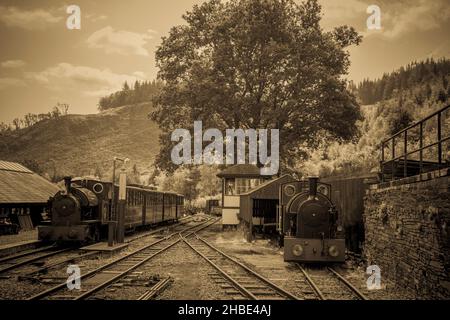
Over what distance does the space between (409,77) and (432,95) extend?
22836mm

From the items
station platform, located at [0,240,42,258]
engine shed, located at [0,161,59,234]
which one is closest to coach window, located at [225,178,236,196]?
engine shed, located at [0,161,59,234]

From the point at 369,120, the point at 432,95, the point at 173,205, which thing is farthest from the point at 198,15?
the point at 369,120

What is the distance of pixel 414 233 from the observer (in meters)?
9.35

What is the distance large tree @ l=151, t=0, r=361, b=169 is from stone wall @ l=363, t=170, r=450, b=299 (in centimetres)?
1780

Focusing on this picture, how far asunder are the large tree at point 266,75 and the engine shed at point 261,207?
662cm

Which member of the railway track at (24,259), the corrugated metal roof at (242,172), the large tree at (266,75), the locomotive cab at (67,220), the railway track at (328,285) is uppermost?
the large tree at (266,75)

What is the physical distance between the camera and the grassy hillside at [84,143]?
108m

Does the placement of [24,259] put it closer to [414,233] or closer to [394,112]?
[414,233]

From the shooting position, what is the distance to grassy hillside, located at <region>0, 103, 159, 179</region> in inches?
4262

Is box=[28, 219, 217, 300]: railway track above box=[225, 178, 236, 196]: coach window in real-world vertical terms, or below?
below

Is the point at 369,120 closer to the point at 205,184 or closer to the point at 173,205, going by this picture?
the point at 205,184

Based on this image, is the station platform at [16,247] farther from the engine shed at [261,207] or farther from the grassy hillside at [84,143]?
the grassy hillside at [84,143]

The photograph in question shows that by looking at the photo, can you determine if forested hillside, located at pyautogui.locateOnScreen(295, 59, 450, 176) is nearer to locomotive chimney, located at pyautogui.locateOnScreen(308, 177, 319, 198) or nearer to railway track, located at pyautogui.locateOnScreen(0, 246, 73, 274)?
locomotive chimney, located at pyautogui.locateOnScreen(308, 177, 319, 198)

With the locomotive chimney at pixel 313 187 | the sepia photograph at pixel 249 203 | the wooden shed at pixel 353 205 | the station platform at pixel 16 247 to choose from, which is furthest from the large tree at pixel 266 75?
the locomotive chimney at pixel 313 187
